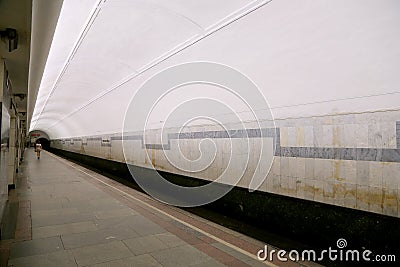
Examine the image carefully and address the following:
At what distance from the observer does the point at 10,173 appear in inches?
304

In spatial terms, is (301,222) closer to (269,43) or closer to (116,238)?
(116,238)

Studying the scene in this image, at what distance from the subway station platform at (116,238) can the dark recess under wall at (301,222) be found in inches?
41.7

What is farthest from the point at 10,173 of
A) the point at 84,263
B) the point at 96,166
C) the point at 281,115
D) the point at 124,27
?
the point at 96,166

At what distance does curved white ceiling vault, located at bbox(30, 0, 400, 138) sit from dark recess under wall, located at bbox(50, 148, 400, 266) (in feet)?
4.76

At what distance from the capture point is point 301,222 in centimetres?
482

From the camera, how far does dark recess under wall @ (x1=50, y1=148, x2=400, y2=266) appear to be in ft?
12.0

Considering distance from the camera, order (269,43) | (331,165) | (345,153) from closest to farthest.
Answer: (345,153) < (331,165) < (269,43)

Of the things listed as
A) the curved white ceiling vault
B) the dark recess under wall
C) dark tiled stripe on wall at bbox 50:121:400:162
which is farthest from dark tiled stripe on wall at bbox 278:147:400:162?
the dark recess under wall

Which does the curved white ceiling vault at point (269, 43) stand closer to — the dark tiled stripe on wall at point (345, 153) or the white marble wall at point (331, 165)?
the white marble wall at point (331, 165)

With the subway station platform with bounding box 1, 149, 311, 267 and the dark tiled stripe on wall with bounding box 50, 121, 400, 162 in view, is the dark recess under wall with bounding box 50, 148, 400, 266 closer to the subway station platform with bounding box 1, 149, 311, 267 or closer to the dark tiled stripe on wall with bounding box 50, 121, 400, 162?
the dark tiled stripe on wall with bounding box 50, 121, 400, 162

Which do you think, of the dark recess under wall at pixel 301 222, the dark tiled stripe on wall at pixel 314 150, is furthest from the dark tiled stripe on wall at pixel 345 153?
the dark recess under wall at pixel 301 222

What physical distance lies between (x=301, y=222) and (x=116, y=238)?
2976 millimetres

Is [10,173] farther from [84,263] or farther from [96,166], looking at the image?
[96,166]

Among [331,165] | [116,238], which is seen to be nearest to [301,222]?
[331,165]
